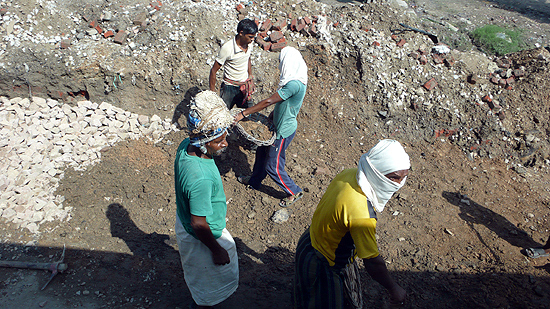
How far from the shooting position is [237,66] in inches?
172

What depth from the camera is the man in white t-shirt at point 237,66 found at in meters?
4.08

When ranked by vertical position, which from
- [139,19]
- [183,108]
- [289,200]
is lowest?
[289,200]

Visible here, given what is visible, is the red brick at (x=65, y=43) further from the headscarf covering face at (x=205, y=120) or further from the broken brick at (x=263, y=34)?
the headscarf covering face at (x=205, y=120)

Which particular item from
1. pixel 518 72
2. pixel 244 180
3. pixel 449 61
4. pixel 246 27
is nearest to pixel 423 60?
pixel 449 61

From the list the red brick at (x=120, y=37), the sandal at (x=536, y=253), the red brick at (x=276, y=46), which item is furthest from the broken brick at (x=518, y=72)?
the red brick at (x=120, y=37)

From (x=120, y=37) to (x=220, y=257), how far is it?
193 inches

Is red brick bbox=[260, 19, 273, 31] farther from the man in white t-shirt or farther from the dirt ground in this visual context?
the man in white t-shirt

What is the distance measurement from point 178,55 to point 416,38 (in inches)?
173

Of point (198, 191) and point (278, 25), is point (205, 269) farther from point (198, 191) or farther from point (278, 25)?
point (278, 25)

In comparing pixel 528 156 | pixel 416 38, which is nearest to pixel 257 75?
pixel 416 38

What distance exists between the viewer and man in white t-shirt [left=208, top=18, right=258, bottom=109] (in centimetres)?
408

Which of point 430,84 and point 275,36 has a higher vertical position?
point 275,36

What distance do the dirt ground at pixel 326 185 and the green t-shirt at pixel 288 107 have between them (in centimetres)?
105

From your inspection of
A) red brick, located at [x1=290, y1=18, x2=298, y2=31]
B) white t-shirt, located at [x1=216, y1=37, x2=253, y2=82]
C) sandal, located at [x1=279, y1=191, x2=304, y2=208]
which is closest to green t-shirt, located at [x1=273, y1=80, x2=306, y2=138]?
sandal, located at [x1=279, y1=191, x2=304, y2=208]
